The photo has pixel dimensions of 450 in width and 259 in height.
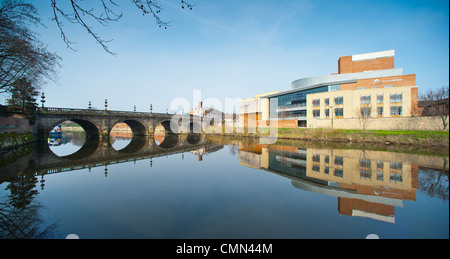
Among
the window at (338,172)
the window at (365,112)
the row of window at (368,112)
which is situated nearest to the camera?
the window at (338,172)

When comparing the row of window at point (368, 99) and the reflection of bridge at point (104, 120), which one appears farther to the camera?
the row of window at point (368, 99)

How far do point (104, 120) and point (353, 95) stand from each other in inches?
1995

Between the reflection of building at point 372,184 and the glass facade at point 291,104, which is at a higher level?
the glass facade at point 291,104

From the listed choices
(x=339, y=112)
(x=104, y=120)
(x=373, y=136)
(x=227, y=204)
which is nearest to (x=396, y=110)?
(x=339, y=112)

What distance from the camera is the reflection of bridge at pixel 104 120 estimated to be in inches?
1146

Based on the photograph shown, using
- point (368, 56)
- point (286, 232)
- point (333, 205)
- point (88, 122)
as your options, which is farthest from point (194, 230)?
point (368, 56)

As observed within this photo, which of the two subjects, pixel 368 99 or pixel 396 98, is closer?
pixel 396 98

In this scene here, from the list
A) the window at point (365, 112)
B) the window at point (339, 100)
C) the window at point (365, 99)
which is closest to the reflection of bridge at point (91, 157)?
the window at point (365, 112)

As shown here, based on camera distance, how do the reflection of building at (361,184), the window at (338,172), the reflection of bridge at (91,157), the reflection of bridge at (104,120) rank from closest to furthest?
the reflection of building at (361,184)
the window at (338,172)
the reflection of bridge at (91,157)
the reflection of bridge at (104,120)

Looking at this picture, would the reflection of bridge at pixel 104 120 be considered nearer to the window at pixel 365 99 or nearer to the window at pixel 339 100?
the window at pixel 339 100

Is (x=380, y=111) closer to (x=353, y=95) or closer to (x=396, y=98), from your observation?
(x=396, y=98)

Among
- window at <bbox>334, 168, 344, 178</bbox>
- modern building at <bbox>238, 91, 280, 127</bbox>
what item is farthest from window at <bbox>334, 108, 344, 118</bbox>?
window at <bbox>334, 168, 344, 178</bbox>

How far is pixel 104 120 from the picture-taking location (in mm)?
37125

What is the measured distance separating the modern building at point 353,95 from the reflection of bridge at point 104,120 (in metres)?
27.1
